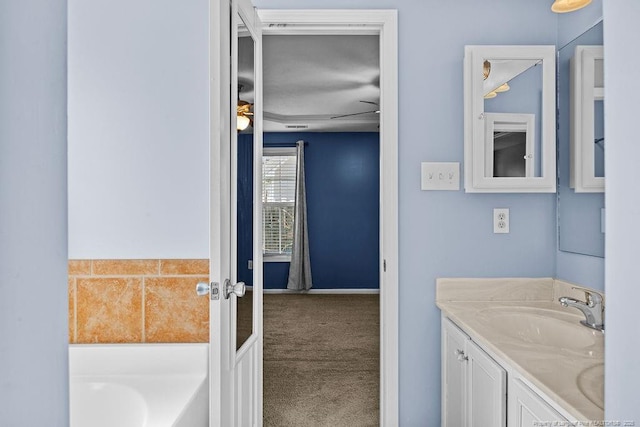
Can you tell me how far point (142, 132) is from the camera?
2.02 metres

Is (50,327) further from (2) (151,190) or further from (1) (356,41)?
(1) (356,41)

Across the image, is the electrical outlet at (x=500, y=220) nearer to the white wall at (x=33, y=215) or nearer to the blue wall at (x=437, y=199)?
the blue wall at (x=437, y=199)

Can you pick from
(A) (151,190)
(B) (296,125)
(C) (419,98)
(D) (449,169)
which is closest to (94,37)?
(A) (151,190)

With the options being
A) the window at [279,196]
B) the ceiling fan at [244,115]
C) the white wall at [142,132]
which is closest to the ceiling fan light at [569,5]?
the ceiling fan at [244,115]

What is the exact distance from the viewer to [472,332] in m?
1.67

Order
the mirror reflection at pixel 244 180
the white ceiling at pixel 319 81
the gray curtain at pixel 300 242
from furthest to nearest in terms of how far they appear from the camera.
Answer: the gray curtain at pixel 300 242 → the white ceiling at pixel 319 81 → the mirror reflection at pixel 244 180

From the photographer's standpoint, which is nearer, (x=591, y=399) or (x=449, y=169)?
(x=591, y=399)

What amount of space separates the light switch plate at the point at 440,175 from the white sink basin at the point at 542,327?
24.5 inches

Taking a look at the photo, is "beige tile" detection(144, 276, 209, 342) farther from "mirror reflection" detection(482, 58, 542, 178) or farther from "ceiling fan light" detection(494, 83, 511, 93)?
"ceiling fan light" detection(494, 83, 511, 93)

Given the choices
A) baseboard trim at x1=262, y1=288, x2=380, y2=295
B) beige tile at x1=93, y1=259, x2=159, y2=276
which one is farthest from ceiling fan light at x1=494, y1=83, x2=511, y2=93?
baseboard trim at x1=262, y1=288, x2=380, y2=295

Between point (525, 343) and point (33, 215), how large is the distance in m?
1.49

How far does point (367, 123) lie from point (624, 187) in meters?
6.13

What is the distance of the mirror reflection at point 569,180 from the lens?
1874 mm

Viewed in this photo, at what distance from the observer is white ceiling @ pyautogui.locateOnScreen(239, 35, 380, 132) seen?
12.2 ft
